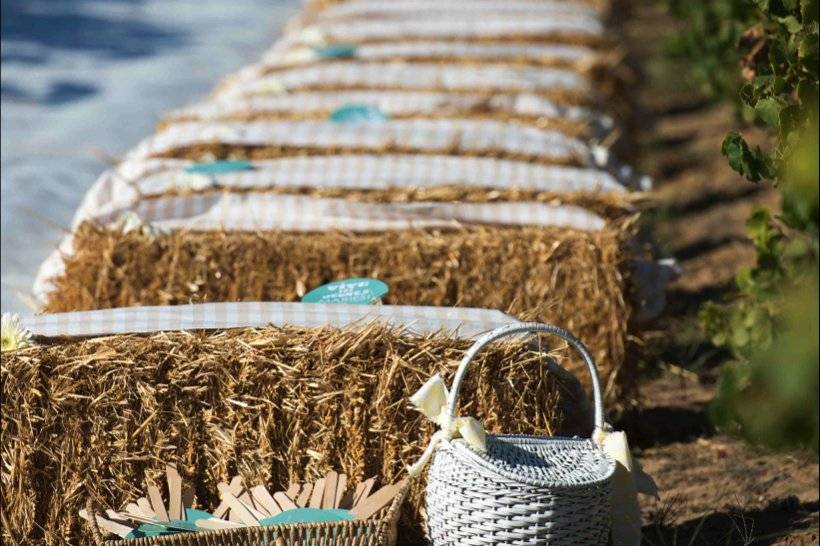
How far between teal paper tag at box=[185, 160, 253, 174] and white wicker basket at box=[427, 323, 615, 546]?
1.99 metres

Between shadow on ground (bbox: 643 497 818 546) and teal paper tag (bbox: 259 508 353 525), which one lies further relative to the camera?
shadow on ground (bbox: 643 497 818 546)

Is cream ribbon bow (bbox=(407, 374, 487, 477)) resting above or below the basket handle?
below

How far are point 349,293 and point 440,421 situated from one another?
72 centimetres

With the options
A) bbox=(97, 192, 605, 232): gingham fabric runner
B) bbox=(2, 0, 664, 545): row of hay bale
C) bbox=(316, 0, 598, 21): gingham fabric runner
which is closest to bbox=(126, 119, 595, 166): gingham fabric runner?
bbox=(2, 0, 664, 545): row of hay bale

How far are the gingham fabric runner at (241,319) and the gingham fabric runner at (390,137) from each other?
5.60 ft

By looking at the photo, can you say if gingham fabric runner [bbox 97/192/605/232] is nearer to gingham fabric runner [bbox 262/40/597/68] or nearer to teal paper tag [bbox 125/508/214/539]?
teal paper tag [bbox 125/508/214/539]

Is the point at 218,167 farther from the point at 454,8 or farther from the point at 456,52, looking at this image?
the point at 454,8

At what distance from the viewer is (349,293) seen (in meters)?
3.51

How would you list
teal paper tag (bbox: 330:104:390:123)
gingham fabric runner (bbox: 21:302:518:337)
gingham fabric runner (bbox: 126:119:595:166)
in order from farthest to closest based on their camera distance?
teal paper tag (bbox: 330:104:390:123)
gingham fabric runner (bbox: 126:119:595:166)
gingham fabric runner (bbox: 21:302:518:337)

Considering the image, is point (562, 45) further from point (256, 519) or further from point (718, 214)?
point (256, 519)

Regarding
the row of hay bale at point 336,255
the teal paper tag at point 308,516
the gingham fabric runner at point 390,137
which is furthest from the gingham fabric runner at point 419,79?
the teal paper tag at point 308,516

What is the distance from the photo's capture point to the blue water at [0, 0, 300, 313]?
5141 millimetres

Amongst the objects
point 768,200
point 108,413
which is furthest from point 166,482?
point 768,200

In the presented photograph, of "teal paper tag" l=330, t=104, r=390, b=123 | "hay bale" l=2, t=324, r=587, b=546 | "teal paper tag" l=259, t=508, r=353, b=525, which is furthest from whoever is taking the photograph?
"teal paper tag" l=330, t=104, r=390, b=123
